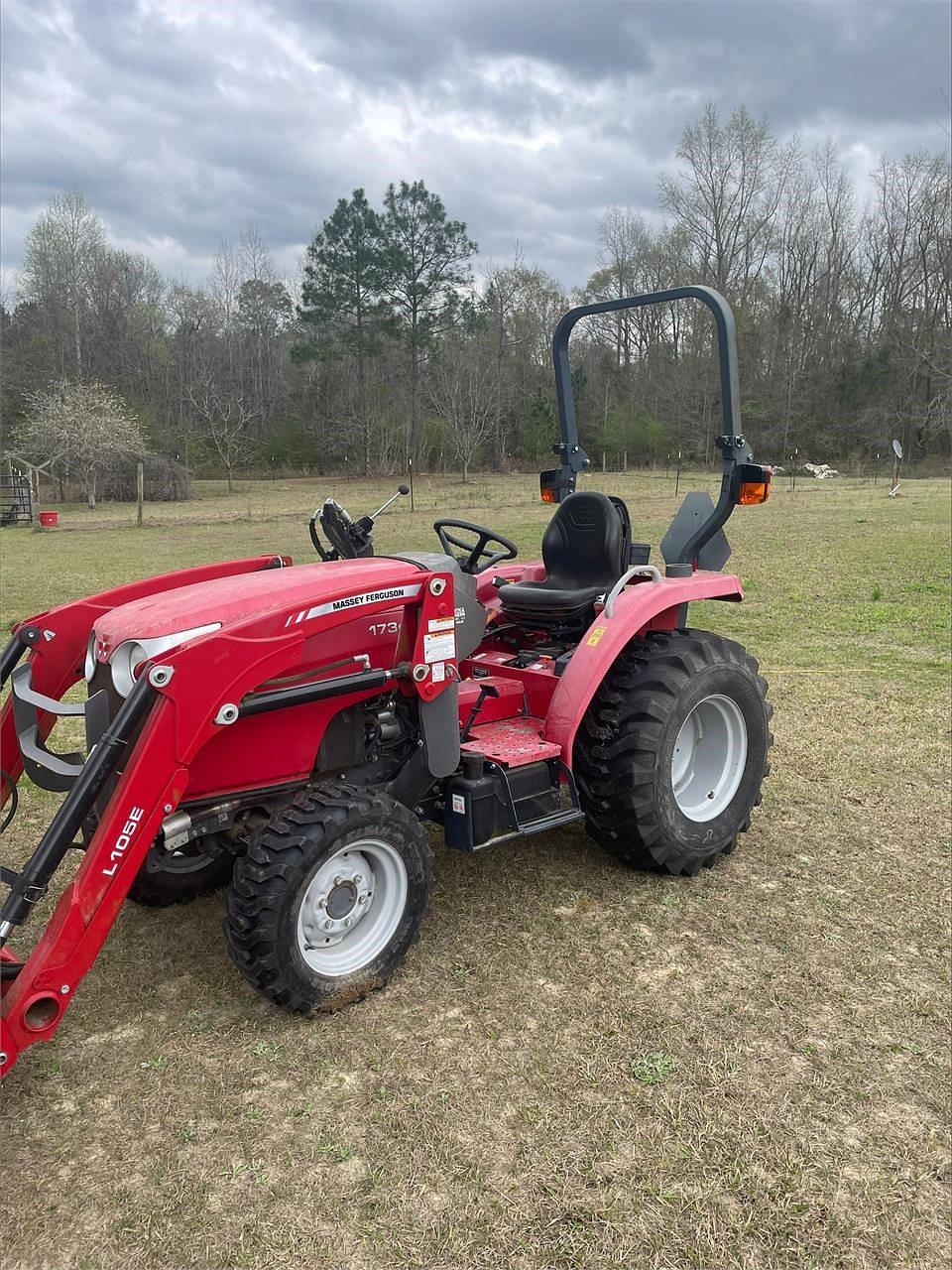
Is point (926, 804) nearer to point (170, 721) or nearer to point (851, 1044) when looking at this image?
point (851, 1044)

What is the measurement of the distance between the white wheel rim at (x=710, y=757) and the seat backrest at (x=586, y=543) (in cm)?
67

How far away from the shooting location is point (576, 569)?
3900 mm

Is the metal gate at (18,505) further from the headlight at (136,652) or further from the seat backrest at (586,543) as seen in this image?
the headlight at (136,652)

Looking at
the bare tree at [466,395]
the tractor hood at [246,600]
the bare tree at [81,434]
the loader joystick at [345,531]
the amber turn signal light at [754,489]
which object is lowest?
the tractor hood at [246,600]

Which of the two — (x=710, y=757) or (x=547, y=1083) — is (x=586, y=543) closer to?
(x=710, y=757)

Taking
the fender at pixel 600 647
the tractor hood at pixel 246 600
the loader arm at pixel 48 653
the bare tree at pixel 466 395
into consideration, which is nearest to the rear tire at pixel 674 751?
the fender at pixel 600 647

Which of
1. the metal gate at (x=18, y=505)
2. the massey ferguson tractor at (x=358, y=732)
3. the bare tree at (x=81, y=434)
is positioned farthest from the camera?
the bare tree at (x=81, y=434)

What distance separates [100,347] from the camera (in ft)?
136

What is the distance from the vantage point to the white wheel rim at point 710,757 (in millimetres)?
3787

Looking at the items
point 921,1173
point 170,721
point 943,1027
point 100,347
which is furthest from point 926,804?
point 100,347

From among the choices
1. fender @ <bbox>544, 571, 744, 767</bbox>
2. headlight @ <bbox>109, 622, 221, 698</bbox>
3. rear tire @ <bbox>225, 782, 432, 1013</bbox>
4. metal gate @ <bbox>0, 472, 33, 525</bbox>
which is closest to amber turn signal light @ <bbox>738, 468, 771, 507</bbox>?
fender @ <bbox>544, 571, 744, 767</bbox>

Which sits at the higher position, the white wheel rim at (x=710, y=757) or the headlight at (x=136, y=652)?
the headlight at (x=136, y=652)

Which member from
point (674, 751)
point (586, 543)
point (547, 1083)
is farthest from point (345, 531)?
point (547, 1083)

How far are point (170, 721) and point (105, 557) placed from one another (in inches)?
546
